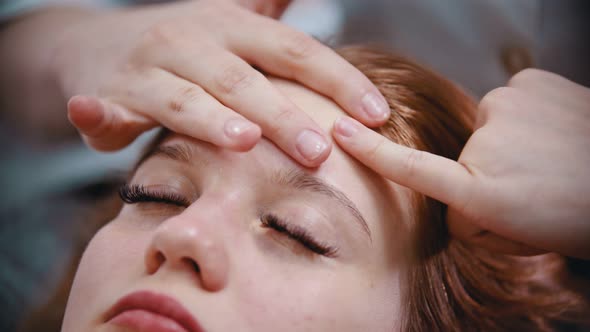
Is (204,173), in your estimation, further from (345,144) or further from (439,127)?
(439,127)

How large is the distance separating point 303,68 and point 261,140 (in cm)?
14

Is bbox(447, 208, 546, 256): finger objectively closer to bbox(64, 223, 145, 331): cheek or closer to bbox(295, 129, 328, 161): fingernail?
bbox(295, 129, 328, 161): fingernail

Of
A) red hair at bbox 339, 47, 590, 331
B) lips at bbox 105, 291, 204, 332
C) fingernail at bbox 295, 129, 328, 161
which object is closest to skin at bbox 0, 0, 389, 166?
fingernail at bbox 295, 129, 328, 161

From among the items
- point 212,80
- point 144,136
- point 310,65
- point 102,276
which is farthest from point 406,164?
point 144,136

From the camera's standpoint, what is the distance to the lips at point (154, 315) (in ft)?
2.08

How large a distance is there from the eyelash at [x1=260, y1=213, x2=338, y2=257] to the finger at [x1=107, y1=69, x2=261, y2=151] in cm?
10

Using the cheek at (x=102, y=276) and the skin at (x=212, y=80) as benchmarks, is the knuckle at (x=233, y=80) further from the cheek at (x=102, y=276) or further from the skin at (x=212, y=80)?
the cheek at (x=102, y=276)

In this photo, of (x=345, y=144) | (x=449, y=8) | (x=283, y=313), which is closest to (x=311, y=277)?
(x=283, y=313)

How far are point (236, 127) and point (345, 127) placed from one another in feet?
0.49

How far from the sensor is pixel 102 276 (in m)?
0.72

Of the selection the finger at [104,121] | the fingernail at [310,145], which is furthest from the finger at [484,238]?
the finger at [104,121]

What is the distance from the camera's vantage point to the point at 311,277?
70 cm

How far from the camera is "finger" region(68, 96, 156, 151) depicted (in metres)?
0.87

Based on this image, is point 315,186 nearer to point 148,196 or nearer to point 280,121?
point 280,121
